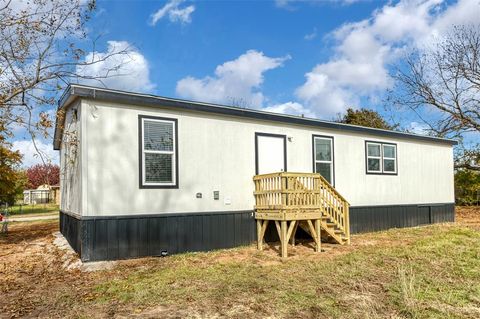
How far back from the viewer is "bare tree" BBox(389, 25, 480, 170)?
67.2ft

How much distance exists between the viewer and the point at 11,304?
5.09 meters

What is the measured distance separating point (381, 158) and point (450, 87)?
12.3 metres

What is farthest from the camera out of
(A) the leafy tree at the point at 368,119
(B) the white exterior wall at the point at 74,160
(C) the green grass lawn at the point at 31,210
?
(A) the leafy tree at the point at 368,119

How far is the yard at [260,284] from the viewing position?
4.52 metres

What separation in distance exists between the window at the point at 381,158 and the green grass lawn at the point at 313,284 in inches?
155

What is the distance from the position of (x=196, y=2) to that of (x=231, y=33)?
4740 millimetres

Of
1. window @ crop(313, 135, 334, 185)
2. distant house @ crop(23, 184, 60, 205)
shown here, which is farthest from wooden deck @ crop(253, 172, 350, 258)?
distant house @ crop(23, 184, 60, 205)

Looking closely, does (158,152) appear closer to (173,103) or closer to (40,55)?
(173,103)

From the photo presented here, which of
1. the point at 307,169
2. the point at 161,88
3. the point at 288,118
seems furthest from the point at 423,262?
the point at 161,88

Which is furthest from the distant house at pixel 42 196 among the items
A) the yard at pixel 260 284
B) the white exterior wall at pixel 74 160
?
the yard at pixel 260 284

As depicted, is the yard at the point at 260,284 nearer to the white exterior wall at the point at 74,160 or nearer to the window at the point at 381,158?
the white exterior wall at the point at 74,160

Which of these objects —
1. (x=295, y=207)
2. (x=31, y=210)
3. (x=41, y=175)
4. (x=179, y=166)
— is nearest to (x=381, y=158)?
(x=295, y=207)

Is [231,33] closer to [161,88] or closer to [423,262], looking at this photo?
[161,88]

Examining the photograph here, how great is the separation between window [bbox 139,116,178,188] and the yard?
159cm
